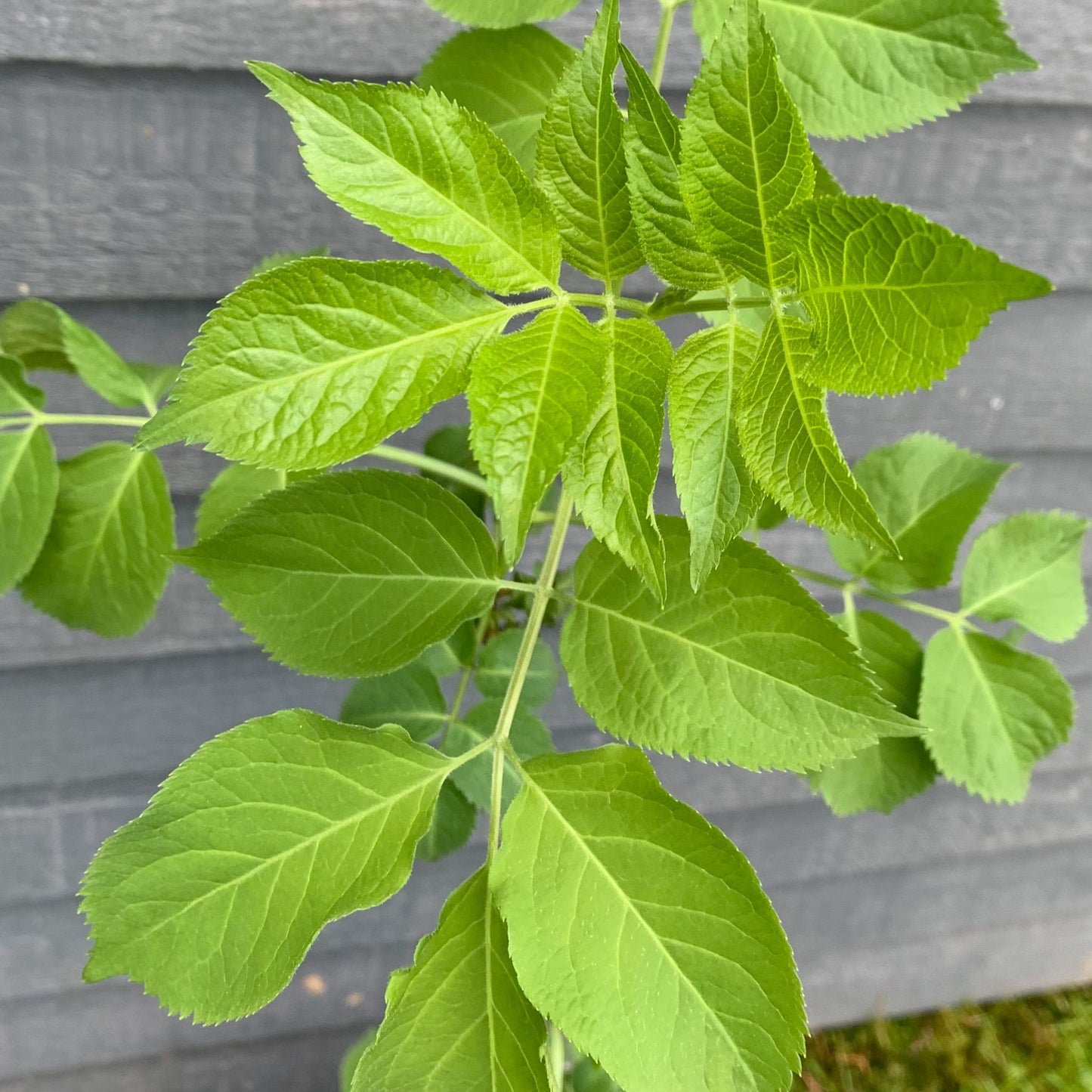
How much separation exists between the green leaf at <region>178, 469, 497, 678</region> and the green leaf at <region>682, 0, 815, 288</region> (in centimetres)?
18

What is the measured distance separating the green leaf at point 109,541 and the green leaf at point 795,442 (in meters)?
0.39

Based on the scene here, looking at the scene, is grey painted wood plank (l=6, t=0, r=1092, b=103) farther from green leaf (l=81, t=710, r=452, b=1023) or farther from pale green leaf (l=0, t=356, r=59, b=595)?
green leaf (l=81, t=710, r=452, b=1023)

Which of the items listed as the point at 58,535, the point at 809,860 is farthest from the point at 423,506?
the point at 809,860

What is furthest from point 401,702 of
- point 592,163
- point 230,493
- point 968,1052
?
point 968,1052

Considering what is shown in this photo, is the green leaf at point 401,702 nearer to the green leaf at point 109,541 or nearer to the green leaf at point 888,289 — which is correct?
the green leaf at point 109,541

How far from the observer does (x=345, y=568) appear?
1.32 feet

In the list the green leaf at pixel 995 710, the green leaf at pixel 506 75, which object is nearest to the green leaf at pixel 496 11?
the green leaf at pixel 506 75

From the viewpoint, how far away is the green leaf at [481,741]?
22.0 inches

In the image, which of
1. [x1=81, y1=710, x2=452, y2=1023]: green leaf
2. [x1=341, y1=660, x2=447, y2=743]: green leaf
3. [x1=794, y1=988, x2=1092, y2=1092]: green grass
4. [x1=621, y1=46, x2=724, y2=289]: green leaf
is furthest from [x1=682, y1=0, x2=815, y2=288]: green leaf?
[x1=794, y1=988, x2=1092, y2=1092]: green grass

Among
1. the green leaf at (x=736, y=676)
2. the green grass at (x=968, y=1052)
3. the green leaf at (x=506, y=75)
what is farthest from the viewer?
the green grass at (x=968, y=1052)

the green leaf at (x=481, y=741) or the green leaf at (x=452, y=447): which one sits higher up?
the green leaf at (x=452, y=447)

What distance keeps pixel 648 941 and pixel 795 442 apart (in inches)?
8.1

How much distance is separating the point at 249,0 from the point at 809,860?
4.13 feet

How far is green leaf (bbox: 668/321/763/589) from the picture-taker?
0.29 m
